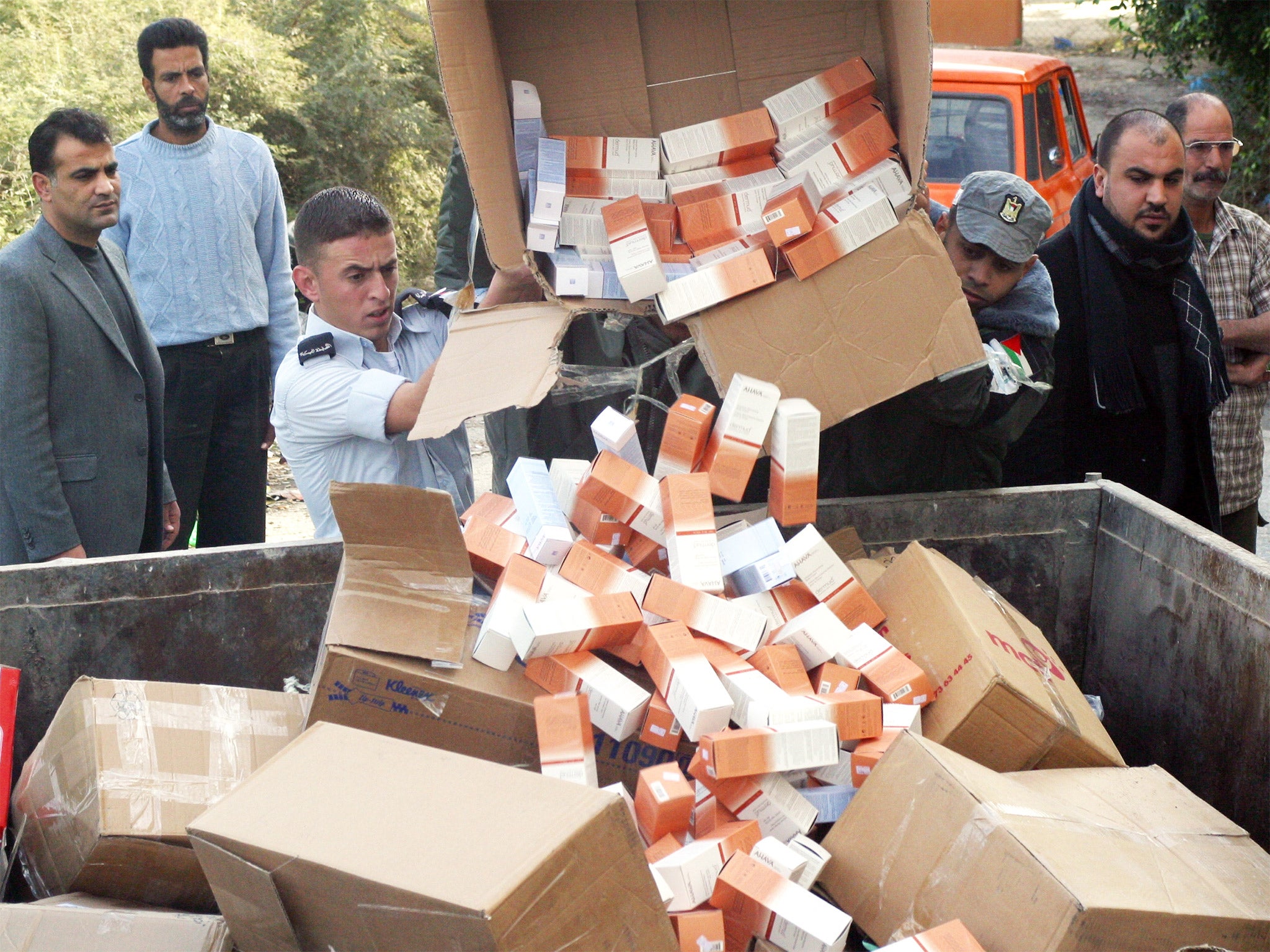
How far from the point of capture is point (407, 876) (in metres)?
1.52

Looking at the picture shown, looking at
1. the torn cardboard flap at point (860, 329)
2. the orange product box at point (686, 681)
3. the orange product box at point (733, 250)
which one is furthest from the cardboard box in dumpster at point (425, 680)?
the orange product box at point (733, 250)

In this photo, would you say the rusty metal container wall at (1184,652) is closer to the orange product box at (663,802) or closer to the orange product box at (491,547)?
the orange product box at (663,802)

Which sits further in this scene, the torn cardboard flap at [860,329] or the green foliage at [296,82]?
the green foliage at [296,82]

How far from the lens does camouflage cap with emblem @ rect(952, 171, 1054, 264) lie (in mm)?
2846

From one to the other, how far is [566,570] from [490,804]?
→ 0.77m

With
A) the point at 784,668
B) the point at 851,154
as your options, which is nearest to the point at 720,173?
the point at 851,154

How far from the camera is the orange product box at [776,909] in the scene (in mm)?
1926

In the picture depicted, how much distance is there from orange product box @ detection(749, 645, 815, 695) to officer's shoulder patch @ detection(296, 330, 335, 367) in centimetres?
120

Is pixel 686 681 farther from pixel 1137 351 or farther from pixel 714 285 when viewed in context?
pixel 1137 351

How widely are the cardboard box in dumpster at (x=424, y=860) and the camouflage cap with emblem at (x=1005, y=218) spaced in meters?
1.81

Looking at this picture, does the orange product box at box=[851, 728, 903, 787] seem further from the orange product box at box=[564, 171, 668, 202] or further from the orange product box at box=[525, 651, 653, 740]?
the orange product box at box=[564, 171, 668, 202]

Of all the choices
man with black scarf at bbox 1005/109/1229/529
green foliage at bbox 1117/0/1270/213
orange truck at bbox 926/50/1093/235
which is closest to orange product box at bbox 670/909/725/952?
man with black scarf at bbox 1005/109/1229/529

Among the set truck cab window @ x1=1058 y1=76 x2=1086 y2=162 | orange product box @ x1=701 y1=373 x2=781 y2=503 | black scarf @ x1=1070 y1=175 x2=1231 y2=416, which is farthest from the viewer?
truck cab window @ x1=1058 y1=76 x2=1086 y2=162

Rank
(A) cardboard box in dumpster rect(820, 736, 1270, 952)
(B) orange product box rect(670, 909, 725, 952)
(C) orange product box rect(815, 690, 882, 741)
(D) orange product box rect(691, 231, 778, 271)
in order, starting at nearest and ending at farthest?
1. (A) cardboard box in dumpster rect(820, 736, 1270, 952)
2. (B) orange product box rect(670, 909, 725, 952)
3. (C) orange product box rect(815, 690, 882, 741)
4. (D) orange product box rect(691, 231, 778, 271)
